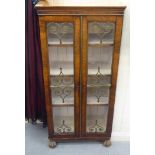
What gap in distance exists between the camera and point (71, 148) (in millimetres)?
2334

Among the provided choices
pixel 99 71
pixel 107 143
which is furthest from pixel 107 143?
pixel 99 71

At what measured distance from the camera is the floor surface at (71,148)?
7.45 ft

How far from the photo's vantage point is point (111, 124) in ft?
7.43

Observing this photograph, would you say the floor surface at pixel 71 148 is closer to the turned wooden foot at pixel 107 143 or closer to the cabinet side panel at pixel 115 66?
the turned wooden foot at pixel 107 143

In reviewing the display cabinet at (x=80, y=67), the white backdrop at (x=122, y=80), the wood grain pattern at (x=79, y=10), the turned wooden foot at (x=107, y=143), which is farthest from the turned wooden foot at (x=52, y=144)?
the wood grain pattern at (x=79, y=10)

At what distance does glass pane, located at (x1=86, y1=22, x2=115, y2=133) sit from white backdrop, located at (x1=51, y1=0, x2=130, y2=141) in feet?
0.57

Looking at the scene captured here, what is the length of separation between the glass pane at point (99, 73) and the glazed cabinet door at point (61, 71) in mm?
128

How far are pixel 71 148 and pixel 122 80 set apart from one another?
88 centimetres

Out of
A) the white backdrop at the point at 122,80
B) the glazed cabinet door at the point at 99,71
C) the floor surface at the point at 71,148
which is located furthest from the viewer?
the floor surface at the point at 71,148

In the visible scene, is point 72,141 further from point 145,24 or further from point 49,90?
point 145,24

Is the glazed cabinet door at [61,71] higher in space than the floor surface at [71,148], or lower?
higher

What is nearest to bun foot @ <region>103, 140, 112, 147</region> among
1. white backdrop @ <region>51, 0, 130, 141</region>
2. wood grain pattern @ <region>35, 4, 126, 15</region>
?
white backdrop @ <region>51, 0, 130, 141</region>
